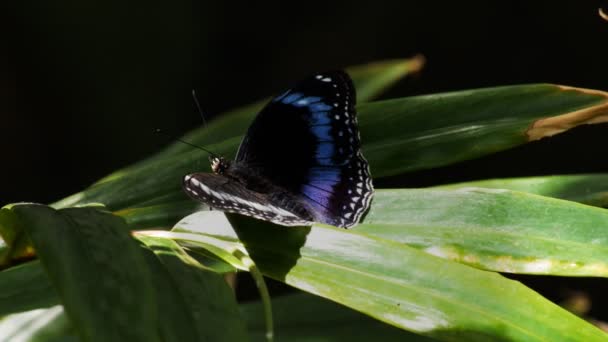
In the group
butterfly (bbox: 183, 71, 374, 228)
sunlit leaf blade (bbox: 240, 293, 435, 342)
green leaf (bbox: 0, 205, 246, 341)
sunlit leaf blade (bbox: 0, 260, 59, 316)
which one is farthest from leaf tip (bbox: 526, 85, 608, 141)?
sunlit leaf blade (bbox: 0, 260, 59, 316)

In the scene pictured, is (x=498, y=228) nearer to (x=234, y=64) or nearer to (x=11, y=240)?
(x=11, y=240)

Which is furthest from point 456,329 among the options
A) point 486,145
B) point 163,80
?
point 163,80

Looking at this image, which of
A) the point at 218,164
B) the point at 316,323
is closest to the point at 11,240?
the point at 218,164

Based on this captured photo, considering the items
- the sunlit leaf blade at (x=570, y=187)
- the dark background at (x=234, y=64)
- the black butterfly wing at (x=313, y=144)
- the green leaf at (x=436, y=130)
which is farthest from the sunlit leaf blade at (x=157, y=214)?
the dark background at (x=234, y=64)

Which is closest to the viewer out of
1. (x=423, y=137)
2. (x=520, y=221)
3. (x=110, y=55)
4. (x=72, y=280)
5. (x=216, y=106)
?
(x=72, y=280)

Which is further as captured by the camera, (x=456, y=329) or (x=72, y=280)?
(x=456, y=329)

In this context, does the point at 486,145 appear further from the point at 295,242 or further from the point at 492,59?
the point at 492,59
